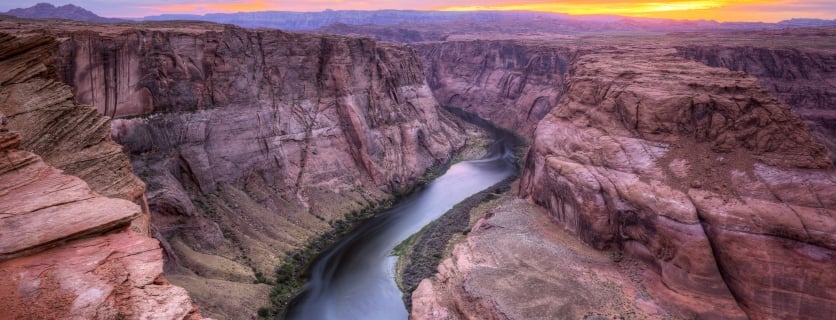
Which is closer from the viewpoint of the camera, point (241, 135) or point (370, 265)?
point (370, 265)

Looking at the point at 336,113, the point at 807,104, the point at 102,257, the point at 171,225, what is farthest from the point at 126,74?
the point at 807,104

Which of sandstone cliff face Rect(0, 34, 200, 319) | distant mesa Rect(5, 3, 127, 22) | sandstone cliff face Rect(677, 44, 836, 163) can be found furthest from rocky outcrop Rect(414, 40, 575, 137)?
distant mesa Rect(5, 3, 127, 22)

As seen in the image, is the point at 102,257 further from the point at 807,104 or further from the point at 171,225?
the point at 807,104

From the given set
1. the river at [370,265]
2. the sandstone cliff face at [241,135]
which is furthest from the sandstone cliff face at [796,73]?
the sandstone cliff face at [241,135]

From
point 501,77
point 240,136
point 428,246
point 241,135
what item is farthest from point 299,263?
point 501,77

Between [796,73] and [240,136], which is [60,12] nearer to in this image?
[240,136]

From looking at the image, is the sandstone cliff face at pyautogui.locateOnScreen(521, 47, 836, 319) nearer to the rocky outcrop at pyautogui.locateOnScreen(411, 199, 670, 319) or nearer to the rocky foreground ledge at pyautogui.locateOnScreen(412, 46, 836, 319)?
the rocky foreground ledge at pyautogui.locateOnScreen(412, 46, 836, 319)
